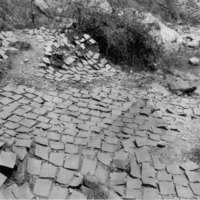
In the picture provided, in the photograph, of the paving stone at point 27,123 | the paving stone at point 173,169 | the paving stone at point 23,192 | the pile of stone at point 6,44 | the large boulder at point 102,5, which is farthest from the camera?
the large boulder at point 102,5

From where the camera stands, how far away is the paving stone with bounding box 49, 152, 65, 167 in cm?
369

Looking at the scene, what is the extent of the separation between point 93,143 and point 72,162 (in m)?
0.58

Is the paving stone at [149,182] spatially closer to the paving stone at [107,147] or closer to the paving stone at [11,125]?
the paving stone at [107,147]

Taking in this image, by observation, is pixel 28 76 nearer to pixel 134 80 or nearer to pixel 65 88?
pixel 65 88

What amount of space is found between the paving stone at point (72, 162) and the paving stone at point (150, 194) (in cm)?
99

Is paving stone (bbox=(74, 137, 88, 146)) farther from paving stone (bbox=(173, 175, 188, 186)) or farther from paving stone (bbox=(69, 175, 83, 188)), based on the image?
paving stone (bbox=(173, 175, 188, 186))

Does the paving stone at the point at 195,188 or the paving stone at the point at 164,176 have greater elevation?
the paving stone at the point at 164,176

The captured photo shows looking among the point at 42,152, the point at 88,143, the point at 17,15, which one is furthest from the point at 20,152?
Answer: the point at 17,15

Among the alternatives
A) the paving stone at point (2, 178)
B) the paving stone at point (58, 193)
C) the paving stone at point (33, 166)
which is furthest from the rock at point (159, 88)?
the paving stone at point (2, 178)

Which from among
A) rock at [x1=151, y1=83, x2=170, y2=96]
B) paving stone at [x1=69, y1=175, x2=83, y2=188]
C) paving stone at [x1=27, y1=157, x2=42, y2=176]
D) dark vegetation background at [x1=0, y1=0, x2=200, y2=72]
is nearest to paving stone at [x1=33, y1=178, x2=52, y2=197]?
paving stone at [x1=27, y1=157, x2=42, y2=176]

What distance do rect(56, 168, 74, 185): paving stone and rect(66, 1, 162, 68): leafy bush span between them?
4655mm

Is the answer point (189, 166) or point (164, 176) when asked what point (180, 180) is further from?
point (189, 166)

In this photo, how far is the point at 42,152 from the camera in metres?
3.80

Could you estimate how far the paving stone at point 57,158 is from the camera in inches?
145
